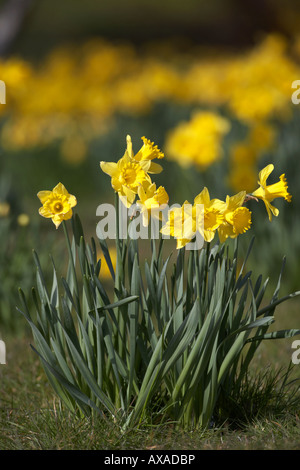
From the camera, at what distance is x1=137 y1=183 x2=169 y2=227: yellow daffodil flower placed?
1.71 m

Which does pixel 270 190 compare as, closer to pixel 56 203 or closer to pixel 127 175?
pixel 127 175

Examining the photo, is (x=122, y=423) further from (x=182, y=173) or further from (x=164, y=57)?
(x=164, y=57)

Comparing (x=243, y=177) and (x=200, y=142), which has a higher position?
(x=200, y=142)

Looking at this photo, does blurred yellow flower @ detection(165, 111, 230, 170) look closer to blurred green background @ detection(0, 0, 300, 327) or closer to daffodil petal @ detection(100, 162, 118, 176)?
blurred green background @ detection(0, 0, 300, 327)

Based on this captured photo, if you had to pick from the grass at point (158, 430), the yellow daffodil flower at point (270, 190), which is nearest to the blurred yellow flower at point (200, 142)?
the grass at point (158, 430)

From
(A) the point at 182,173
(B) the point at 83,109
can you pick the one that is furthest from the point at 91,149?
(A) the point at 182,173

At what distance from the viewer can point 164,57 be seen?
59.1ft

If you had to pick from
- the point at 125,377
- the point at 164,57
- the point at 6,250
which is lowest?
the point at 125,377

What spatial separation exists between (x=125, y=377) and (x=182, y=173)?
335 cm

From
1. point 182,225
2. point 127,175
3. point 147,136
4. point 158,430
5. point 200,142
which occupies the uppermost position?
point 147,136

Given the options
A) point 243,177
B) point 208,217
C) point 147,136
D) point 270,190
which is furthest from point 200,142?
point 147,136

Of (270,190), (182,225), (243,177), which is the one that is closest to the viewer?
(182,225)

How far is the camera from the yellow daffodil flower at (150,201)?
5.60ft

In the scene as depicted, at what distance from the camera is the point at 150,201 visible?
171cm
